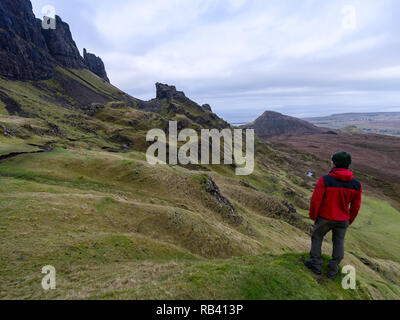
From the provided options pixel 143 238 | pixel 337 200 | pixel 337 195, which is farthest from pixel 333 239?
pixel 143 238

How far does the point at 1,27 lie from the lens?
17275 centimetres

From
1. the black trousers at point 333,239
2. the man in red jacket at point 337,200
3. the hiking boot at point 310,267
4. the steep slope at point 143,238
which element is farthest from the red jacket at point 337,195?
the steep slope at point 143,238

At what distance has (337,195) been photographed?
9586 mm

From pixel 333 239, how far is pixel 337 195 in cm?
232

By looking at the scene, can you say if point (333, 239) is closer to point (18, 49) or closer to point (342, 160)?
point (342, 160)

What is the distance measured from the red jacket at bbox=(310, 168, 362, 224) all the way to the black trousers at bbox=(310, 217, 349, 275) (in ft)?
1.14

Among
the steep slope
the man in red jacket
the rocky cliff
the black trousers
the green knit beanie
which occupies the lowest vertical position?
the steep slope

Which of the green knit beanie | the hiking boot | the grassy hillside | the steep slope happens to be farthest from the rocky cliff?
the hiking boot

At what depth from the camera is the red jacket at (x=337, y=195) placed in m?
9.55

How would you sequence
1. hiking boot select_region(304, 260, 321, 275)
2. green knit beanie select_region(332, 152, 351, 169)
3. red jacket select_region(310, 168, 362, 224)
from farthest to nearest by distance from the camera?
hiking boot select_region(304, 260, 321, 275), green knit beanie select_region(332, 152, 351, 169), red jacket select_region(310, 168, 362, 224)

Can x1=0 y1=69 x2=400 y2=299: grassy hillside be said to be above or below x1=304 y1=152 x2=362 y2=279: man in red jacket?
below

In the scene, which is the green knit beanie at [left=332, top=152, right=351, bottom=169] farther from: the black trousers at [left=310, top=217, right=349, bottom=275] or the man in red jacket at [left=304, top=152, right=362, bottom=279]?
the black trousers at [left=310, top=217, right=349, bottom=275]

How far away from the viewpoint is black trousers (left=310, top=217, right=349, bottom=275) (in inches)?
390
